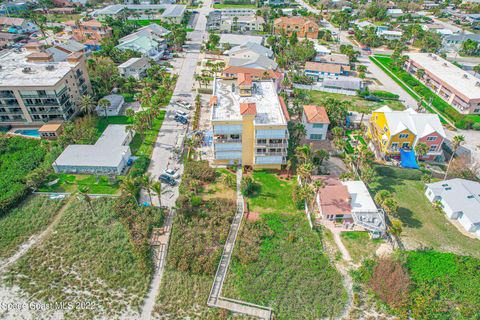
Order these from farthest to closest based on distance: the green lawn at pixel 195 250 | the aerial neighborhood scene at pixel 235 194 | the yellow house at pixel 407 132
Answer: the yellow house at pixel 407 132
the aerial neighborhood scene at pixel 235 194
the green lawn at pixel 195 250

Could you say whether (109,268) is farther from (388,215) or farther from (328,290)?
(388,215)

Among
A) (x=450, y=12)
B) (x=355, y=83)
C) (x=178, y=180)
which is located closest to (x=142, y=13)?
(x=355, y=83)

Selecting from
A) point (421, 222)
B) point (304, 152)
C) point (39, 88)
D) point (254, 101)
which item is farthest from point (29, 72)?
point (421, 222)

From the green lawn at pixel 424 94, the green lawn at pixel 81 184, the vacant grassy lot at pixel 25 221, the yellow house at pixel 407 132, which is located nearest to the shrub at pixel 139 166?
the green lawn at pixel 81 184

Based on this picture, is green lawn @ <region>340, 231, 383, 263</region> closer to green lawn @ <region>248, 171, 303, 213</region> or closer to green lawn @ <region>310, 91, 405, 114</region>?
green lawn @ <region>248, 171, 303, 213</region>

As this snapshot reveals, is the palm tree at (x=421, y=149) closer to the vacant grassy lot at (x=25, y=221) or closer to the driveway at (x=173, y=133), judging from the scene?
the driveway at (x=173, y=133)

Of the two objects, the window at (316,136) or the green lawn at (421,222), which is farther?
the window at (316,136)

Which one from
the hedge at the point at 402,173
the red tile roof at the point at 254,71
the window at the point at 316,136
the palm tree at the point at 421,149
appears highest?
the red tile roof at the point at 254,71
